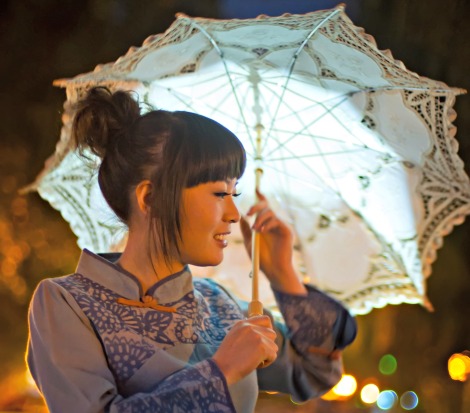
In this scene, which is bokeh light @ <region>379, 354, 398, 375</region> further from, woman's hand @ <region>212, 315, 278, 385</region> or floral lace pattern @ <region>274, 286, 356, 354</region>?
woman's hand @ <region>212, 315, 278, 385</region>

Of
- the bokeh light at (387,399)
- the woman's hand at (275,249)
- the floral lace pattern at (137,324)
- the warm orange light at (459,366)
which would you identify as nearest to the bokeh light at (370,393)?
the bokeh light at (387,399)

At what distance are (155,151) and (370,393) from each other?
6000 millimetres

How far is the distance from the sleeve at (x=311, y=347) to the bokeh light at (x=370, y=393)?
220 inches

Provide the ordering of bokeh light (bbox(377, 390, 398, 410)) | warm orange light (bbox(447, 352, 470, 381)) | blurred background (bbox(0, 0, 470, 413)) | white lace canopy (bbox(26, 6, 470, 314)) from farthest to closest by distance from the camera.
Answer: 1. bokeh light (bbox(377, 390, 398, 410))
2. warm orange light (bbox(447, 352, 470, 381))
3. blurred background (bbox(0, 0, 470, 413))
4. white lace canopy (bbox(26, 6, 470, 314))

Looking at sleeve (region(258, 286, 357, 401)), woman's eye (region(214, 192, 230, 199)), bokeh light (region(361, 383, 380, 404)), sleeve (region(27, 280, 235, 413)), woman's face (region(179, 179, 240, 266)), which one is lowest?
bokeh light (region(361, 383, 380, 404))

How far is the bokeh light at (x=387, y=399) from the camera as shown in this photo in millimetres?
6910

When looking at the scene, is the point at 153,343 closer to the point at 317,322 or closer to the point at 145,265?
the point at 145,265

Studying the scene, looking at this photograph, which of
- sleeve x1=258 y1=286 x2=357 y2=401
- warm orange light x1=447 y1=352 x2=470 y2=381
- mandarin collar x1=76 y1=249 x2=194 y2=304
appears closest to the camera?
mandarin collar x1=76 y1=249 x2=194 y2=304

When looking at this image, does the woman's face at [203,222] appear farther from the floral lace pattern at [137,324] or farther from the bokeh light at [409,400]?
the bokeh light at [409,400]

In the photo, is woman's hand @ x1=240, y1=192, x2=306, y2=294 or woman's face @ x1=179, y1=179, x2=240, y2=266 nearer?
woman's face @ x1=179, y1=179, x2=240, y2=266

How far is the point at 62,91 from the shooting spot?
18.1 ft

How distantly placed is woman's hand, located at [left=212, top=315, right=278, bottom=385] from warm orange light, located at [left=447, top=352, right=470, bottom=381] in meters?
5.88

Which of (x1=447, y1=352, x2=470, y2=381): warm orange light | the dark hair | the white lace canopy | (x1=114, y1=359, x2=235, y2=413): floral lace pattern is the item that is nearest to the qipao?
(x1=114, y1=359, x2=235, y2=413): floral lace pattern

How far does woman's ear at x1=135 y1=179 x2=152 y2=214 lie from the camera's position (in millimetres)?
1355
